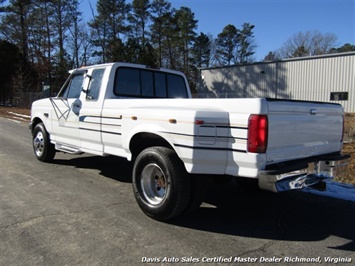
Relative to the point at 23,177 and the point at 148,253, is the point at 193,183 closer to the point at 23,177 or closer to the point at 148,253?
the point at 148,253

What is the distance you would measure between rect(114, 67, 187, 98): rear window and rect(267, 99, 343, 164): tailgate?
3124 millimetres

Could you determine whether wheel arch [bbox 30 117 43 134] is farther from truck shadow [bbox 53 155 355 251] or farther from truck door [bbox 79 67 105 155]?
truck shadow [bbox 53 155 355 251]

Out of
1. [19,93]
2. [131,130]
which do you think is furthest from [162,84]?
[19,93]

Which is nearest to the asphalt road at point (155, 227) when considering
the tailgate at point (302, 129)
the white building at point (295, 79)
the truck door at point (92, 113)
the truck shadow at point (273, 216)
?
the truck shadow at point (273, 216)

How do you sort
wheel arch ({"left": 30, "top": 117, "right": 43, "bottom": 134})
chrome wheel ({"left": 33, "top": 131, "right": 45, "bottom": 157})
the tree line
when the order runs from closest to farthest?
chrome wheel ({"left": 33, "top": 131, "right": 45, "bottom": 157}), wheel arch ({"left": 30, "top": 117, "right": 43, "bottom": 134}), the tree line

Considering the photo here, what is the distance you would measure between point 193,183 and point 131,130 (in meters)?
1.22

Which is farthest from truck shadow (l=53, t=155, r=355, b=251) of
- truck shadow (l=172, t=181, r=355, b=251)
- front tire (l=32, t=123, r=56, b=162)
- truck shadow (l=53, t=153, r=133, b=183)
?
front tire (l=32, t=123, r=56, b=162)

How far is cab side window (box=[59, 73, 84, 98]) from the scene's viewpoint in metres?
6.90

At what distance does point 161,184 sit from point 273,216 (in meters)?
1.63

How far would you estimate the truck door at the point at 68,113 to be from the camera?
6.68m

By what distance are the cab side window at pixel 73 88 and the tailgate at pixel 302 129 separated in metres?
4.10

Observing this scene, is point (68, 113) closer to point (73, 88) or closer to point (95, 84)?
point (73, 88)

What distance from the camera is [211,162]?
13.6ft

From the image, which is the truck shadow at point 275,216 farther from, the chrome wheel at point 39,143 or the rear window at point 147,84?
the chrome wheel at point 39,143
